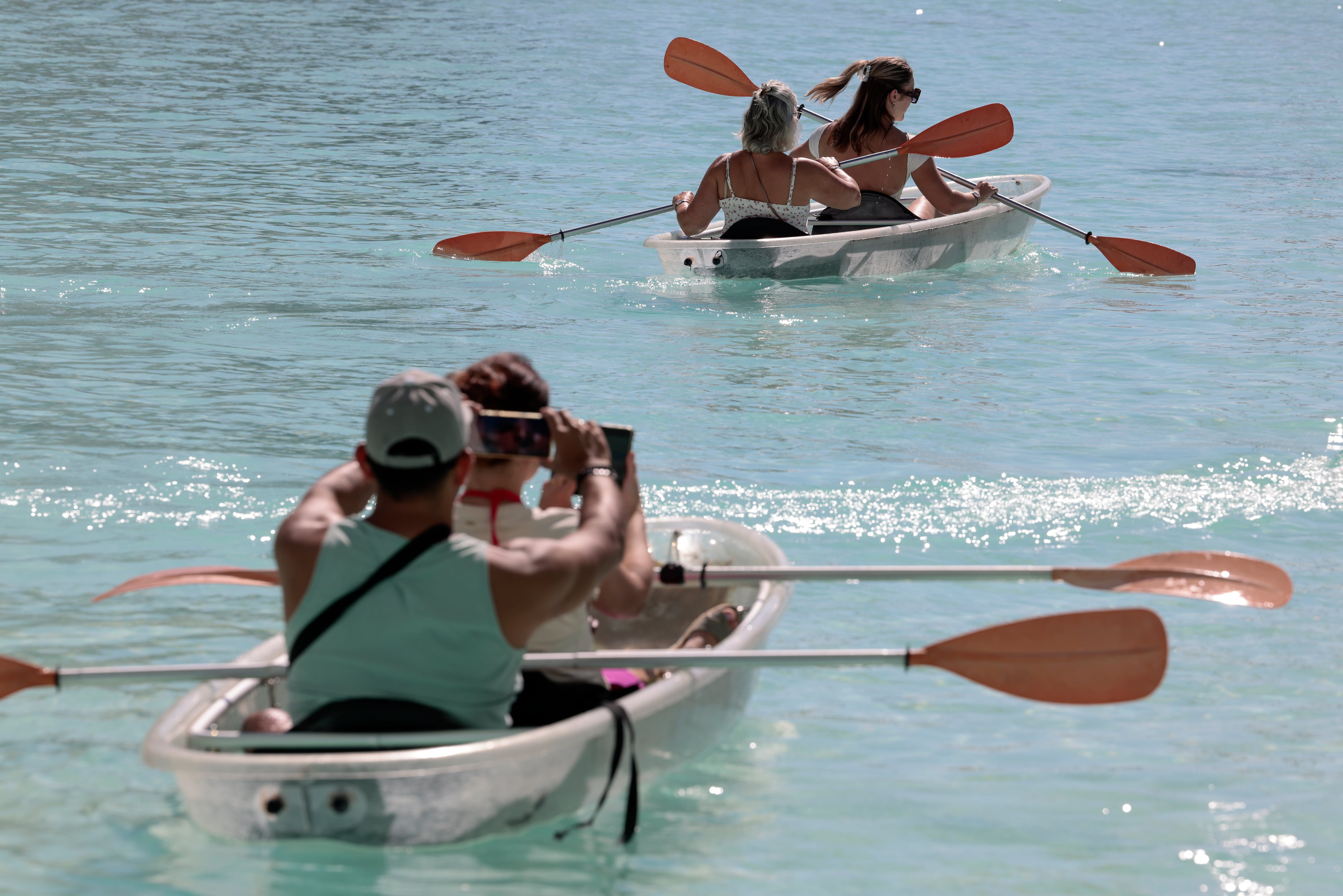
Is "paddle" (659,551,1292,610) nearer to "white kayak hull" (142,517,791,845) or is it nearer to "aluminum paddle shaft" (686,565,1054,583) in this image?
"aluminum paddle shaft" (686,565,1054,583)

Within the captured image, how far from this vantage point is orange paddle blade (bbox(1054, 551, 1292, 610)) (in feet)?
14.5

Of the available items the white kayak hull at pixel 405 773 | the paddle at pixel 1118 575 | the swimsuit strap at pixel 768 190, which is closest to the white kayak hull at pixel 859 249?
the swimsuit strap at pixel 768 190

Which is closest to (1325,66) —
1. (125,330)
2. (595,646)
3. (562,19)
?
(562,19)

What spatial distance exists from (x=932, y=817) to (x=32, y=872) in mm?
2299

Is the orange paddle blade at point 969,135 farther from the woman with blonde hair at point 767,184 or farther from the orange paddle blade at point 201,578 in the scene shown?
the orange paddle blade at point 201,578

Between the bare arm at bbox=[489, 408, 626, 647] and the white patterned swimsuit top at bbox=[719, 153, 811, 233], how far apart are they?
6.28 m

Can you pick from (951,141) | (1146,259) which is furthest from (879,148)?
(1146,259)

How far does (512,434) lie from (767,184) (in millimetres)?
6344

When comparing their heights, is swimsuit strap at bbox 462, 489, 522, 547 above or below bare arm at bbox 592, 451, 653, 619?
above

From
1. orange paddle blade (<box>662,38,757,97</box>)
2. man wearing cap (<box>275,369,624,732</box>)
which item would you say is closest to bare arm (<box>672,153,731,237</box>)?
orange paddle blade (<box>662,38,757,97</box>)

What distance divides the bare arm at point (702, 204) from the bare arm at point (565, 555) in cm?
616

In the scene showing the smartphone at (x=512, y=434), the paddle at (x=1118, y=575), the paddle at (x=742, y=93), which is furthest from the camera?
the paddle at (x=742, y=93)

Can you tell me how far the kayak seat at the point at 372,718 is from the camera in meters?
3.34

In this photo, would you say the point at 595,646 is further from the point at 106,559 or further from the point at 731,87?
the point at 731,87
